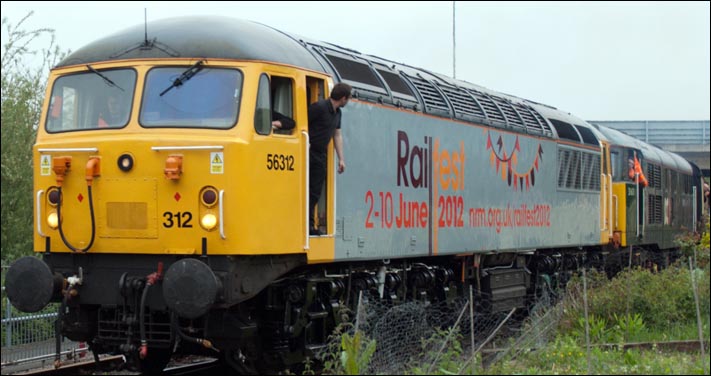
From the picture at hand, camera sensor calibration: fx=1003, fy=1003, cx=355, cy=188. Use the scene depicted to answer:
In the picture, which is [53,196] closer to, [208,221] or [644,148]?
[208,221]

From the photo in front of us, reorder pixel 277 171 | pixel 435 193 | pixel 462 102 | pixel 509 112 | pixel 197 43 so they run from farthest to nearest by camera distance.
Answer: pixel 509 112 → pixel 462 102 → pixel 435 193 → pixel 197 43 → pixel 277 171

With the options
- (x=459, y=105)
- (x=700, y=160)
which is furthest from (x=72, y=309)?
(x=700, y=160)

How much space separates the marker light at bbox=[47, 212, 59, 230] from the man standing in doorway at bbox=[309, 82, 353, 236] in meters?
2.58

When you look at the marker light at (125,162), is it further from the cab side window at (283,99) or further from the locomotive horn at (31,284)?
the cab side window at (283,99)

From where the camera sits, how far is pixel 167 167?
9484 millimetres

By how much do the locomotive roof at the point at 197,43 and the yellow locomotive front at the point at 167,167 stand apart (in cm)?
13

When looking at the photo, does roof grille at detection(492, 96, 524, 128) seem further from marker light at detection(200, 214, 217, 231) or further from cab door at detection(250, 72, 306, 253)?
marker light at detection(200, 214, 217, 231)

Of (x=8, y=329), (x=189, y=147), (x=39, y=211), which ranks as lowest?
(x=8, y=329)

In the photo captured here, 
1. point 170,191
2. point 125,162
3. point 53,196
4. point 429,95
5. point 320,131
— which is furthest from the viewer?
point 429,95

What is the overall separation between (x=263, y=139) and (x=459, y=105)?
524cm

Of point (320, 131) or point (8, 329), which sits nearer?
point (320, 131)

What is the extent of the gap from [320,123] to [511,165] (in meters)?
5.93

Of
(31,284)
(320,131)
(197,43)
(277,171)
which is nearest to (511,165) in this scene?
(320,131)

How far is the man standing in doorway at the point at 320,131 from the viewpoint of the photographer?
10438mm
